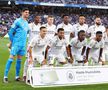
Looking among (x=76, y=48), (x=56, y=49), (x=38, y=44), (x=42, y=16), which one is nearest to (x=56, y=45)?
(x=56, y=49)

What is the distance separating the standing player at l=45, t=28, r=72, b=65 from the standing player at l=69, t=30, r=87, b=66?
1.26 feet

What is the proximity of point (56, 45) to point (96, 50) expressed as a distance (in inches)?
62.2

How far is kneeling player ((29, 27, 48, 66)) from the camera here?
12.4 meters

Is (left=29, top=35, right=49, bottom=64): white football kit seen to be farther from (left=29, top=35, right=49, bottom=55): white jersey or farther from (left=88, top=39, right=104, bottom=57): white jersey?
(left=88, top=39, right=104, bottom=57): white jersey

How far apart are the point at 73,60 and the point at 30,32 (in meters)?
1.87

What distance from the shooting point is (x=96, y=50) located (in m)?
13.8

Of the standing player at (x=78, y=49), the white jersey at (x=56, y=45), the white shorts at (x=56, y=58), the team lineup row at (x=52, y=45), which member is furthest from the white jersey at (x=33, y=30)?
the standing player at (x=78, y=49)

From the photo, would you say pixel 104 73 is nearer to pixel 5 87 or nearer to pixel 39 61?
pixel 39 61

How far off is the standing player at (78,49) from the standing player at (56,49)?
384 mm

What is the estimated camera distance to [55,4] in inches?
2344

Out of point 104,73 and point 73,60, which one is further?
point 73,60

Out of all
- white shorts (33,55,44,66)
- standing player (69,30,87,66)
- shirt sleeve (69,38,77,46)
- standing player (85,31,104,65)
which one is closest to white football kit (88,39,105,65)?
standing player (85,31,104,65)

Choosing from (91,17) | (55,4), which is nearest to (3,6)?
(55,4)

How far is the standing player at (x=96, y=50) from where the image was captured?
1342cm
